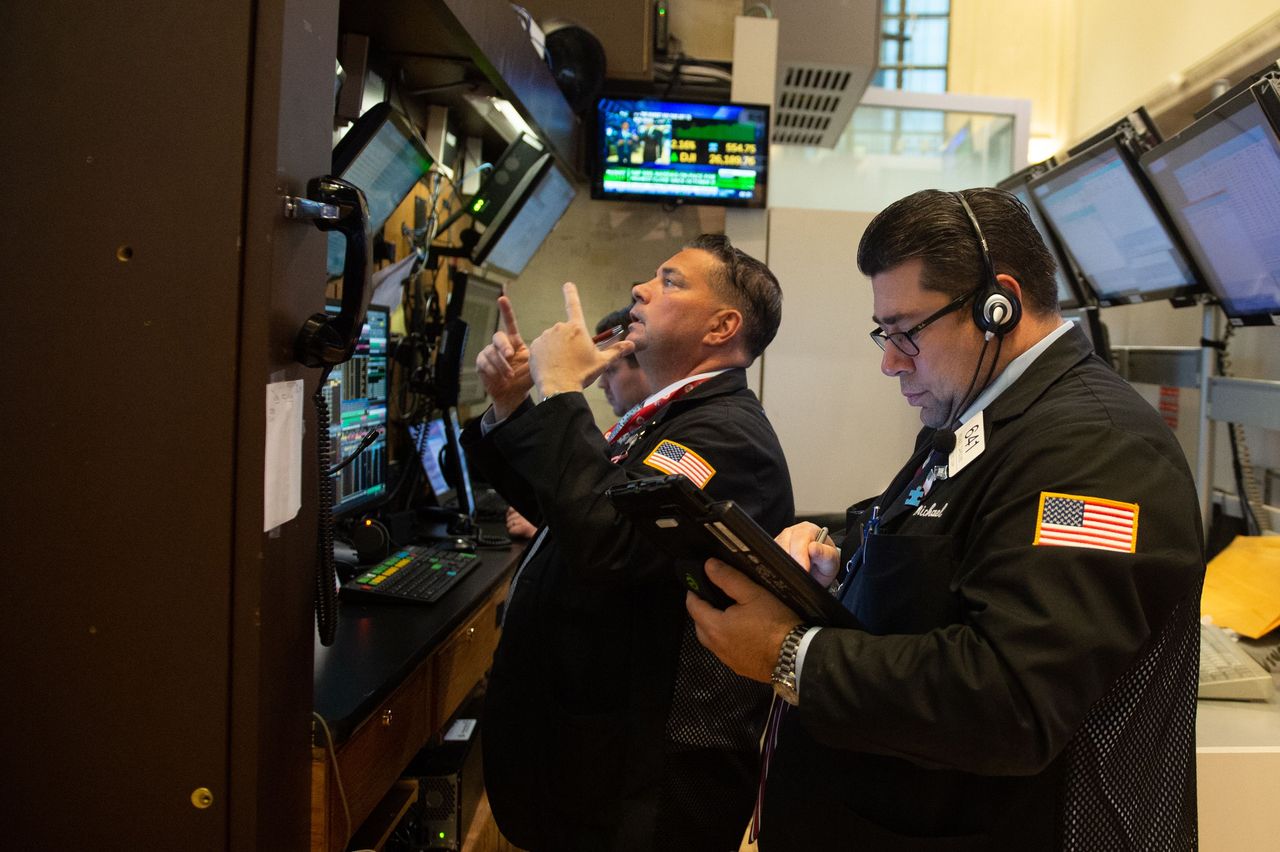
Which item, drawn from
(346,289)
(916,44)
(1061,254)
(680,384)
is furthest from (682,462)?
(916,44)

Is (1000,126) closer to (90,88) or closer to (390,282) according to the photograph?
(390,282)

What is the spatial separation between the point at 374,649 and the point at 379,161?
1.17m

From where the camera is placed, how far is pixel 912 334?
113 cm

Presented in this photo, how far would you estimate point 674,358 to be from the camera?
71.2 inches

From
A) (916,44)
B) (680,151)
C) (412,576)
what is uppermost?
(916,44)

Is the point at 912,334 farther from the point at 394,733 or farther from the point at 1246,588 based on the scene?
the point at 1246,588

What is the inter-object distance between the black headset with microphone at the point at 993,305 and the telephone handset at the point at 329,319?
0.76m

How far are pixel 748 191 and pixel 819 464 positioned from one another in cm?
122

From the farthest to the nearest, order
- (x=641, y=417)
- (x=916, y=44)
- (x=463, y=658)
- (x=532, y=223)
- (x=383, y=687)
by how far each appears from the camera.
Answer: (x=916, y=44), (x=532, y=223), (x=463, y=658), (x=641, y=417), (x=383, y=687)

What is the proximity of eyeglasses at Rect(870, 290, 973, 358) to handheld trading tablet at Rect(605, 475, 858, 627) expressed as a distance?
0.36 metres

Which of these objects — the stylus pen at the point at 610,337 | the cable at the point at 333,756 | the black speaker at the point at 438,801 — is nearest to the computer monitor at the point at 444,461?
the black speaker at the point at 438,801

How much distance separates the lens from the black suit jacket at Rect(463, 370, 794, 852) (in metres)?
1.49

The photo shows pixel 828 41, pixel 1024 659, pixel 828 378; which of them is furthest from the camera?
pixel 828 41

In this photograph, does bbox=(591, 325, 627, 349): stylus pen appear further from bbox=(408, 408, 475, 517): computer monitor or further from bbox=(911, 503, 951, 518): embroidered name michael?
bbox=(408, 408, 475, 517): computer monitor
